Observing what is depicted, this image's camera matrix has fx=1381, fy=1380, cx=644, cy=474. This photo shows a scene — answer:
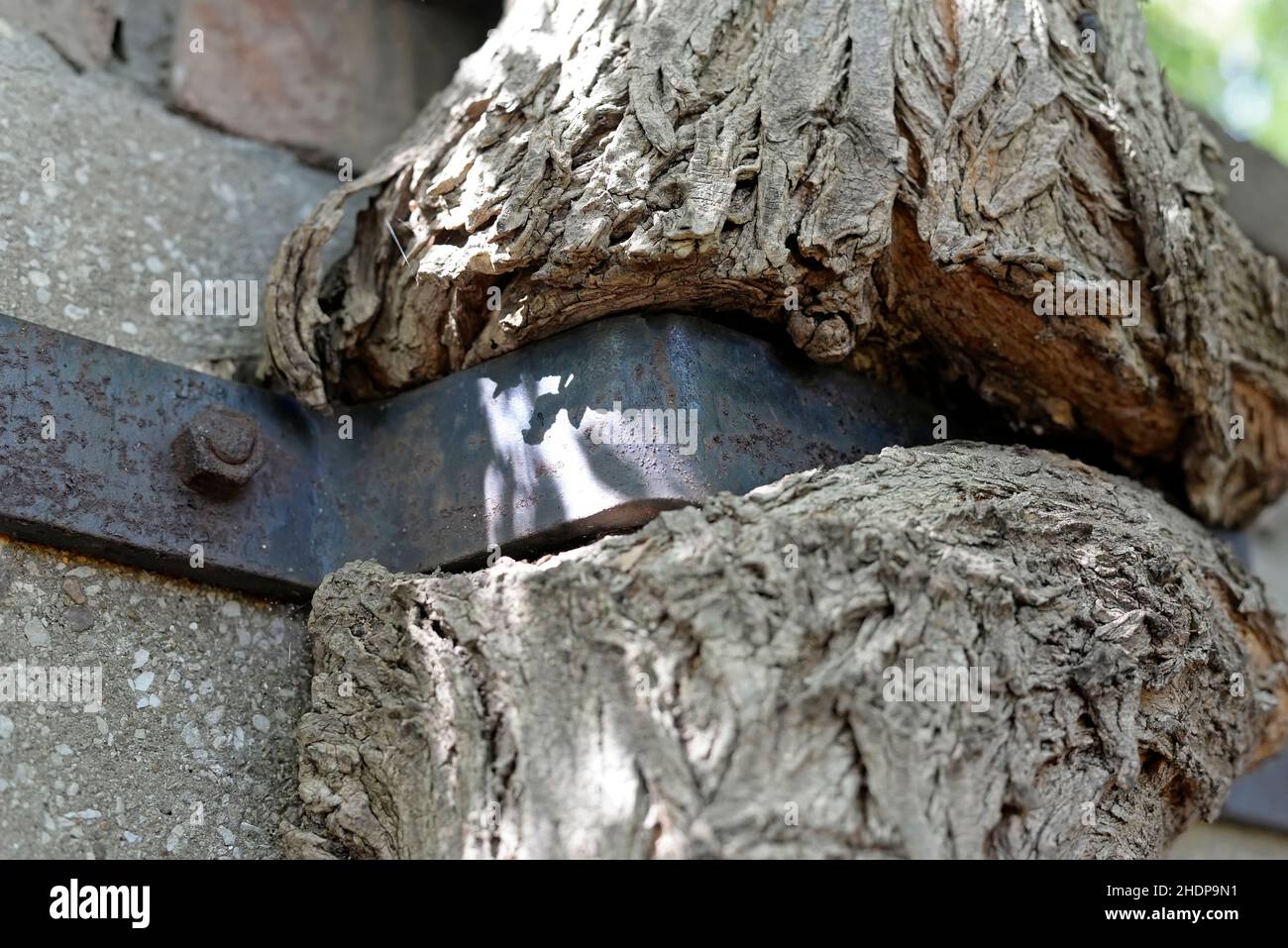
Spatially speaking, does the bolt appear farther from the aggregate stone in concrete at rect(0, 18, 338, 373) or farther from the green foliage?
the green foliage

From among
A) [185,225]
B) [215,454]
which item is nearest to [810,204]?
Answer: [215,454]

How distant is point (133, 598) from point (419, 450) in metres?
0.41

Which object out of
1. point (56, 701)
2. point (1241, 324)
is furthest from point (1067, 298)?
point (56, 701)

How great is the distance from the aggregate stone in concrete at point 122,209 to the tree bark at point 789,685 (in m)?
0.51

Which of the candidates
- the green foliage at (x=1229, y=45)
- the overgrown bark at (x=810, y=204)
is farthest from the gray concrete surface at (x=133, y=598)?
the green foliage at (x=1229, y=45)

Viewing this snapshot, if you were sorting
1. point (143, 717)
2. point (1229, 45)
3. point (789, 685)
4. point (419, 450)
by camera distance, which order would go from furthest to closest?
point (1229, 45) → point (419, 450) → point (143, 717) → point (789, 685)

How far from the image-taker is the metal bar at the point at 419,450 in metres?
1.64

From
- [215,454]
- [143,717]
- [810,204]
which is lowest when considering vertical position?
[143,717]

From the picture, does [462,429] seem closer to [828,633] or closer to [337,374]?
[337,374]

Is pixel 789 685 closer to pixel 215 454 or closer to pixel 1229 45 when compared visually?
pixel 215 454

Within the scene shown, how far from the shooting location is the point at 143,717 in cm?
162

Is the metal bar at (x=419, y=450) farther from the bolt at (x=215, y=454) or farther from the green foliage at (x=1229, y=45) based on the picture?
the green foliage at (x=1229, y=45)

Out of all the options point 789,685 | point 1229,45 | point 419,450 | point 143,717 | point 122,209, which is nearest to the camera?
point 789,685

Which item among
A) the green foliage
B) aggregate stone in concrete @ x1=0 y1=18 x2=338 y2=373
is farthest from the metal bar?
the green foliage
